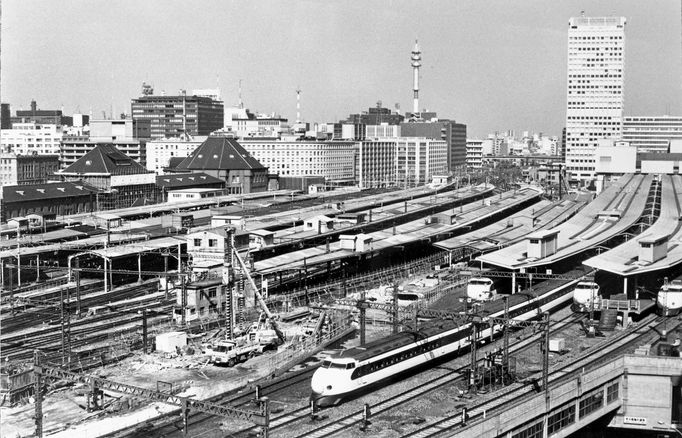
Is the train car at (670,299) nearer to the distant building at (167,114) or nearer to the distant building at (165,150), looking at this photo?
the distant building at (165,150)

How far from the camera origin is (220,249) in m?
52.8

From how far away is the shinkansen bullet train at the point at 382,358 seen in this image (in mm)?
31469

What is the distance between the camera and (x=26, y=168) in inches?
4961

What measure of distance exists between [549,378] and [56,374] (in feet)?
57.4

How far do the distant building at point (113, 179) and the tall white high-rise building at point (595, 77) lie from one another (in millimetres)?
92897

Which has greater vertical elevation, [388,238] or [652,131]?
[652,131]

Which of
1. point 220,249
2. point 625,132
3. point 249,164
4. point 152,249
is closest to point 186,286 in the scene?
point 220,249

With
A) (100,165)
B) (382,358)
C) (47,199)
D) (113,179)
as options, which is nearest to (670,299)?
(382,358)

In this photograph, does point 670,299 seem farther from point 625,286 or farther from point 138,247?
Answer: point 138,247

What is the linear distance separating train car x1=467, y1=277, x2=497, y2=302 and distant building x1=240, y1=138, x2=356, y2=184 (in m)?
95.2

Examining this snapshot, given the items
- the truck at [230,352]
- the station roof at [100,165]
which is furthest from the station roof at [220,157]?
the truck at [230,352]

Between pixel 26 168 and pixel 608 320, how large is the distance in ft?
329

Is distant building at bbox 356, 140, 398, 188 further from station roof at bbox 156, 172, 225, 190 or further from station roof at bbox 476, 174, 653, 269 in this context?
station roof at bbox 476, 174, 653, 269

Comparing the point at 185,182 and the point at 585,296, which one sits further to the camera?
the point at 185,182
